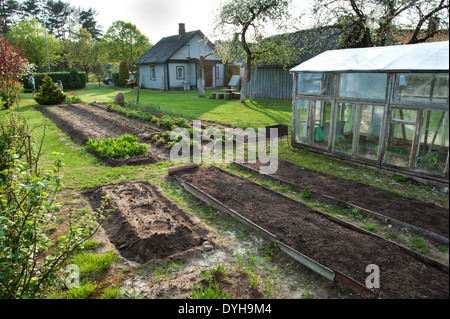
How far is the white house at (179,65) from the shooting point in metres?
33.0

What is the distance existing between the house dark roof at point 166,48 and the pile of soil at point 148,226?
89.4ft

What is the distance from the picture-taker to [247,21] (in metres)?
21.3

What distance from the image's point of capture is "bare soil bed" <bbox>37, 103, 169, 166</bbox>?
10.1 meters

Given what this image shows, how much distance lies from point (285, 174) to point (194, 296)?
526 centimetres

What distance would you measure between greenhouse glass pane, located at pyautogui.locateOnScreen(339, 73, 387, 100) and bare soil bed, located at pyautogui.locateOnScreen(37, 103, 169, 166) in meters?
5.91

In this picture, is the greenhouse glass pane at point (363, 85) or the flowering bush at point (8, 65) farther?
the flowering bush at point (8, 65)

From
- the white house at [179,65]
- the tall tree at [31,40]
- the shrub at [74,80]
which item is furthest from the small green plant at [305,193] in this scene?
the tall tree at [31,40]

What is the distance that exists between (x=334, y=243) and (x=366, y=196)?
95.0 inches

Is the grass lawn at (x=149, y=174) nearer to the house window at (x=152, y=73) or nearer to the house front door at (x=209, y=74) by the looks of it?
the house window at (x=152, y=73)

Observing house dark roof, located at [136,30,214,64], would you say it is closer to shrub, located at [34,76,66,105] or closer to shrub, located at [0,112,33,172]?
shrub, located at [34,76,66,105]

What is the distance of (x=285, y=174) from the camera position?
8609mm

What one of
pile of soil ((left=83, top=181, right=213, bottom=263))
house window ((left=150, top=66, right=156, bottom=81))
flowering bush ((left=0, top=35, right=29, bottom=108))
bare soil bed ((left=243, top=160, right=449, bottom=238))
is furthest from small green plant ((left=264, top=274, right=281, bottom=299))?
house window ((left=150, top=66, right=156, bottom=81))
